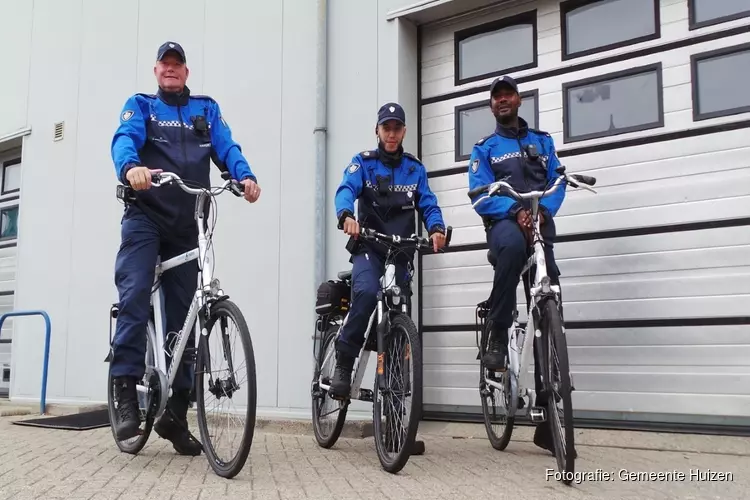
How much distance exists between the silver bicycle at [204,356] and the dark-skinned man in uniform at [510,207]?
4.67 ft

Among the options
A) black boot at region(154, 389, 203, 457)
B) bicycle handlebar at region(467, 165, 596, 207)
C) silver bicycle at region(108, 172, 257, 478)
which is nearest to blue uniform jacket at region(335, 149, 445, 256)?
bicycle handlebar at region(467, 165, 596, 207)

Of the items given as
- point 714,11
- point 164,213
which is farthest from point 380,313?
point 714,11

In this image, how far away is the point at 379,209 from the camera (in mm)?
4262

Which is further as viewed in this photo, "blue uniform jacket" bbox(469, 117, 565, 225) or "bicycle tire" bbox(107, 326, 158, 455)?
"blue uniform jacket" bbox(469, 117, 565, 225)

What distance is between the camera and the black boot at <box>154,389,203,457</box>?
3.95 meters

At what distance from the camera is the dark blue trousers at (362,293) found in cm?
398

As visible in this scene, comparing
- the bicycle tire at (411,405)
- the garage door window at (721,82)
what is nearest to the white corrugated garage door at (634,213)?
the garage door window at (721,82)

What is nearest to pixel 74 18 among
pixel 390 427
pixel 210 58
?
pixel 210 58

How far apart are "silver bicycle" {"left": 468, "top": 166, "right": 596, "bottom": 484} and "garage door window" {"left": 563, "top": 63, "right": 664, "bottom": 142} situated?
133 cm

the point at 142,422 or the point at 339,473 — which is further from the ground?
the point at 142,422

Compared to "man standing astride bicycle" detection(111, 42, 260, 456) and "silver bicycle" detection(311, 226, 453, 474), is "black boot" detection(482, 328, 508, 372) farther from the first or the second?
"man standing astride bicycle" detection(111, 42, 260, 456)

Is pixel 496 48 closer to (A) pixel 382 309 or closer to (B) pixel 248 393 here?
(A) pixel 382 309

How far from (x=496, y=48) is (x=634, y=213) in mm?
1756

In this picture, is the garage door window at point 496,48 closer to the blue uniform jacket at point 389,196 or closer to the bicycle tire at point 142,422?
the blue uniform jacket at point 389,196
